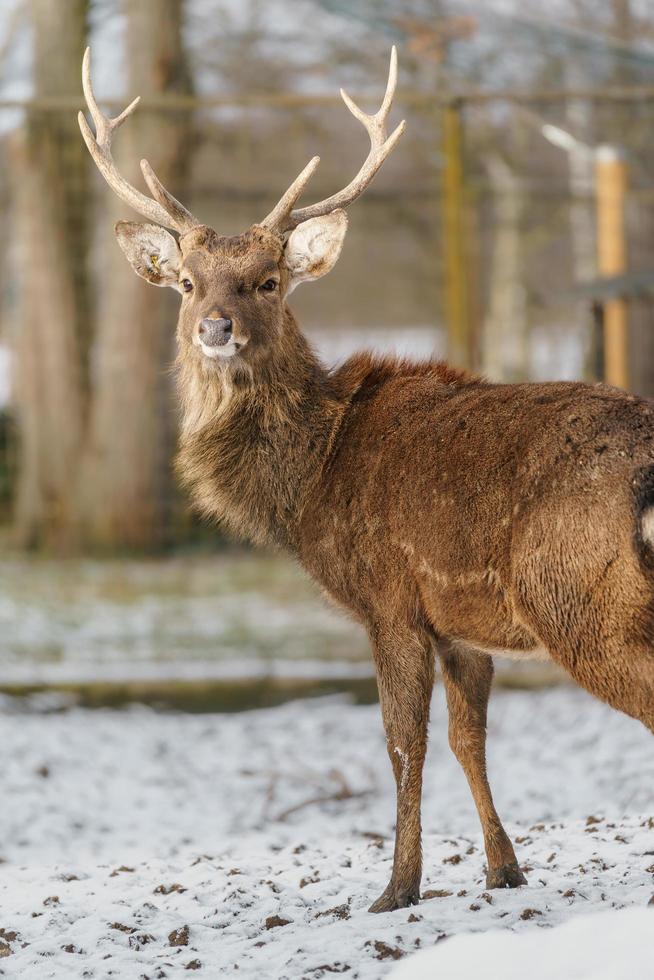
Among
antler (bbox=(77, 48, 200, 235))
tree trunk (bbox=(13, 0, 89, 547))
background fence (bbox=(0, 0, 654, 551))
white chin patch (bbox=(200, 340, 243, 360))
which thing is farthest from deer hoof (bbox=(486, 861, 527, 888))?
tree trunk (bbox=(13, 0, 89, 547))

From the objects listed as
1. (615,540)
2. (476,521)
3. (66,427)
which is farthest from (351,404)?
(66,427)

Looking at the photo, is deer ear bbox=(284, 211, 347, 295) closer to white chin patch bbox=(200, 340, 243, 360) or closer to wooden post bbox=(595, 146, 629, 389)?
white chin patch bbox=(200, 340, 243, 360)

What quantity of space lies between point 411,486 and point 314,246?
1.48 metres

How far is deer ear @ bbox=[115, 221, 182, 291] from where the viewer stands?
5938 mm

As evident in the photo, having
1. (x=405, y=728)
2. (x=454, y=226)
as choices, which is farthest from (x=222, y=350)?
(x=454, y=226)

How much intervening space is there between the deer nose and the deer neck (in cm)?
31

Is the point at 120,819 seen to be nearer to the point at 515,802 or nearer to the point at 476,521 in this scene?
the point at 515,802

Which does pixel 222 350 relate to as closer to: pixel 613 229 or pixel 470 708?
pixel 470 708

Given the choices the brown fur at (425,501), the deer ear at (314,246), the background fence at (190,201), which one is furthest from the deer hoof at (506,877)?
the background fence at (190,201)

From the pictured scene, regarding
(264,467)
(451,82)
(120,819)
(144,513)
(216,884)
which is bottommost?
(120,819)

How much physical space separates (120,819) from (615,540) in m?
4.19

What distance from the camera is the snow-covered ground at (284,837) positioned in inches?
171

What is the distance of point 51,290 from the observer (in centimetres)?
1240

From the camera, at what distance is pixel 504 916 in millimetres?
4367
